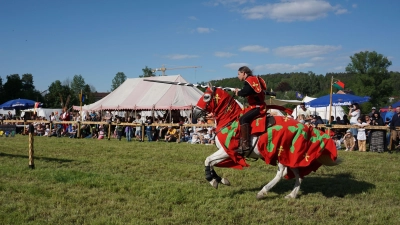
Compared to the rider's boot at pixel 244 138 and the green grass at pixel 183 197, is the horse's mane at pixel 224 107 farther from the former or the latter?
the green grass at pixel 183 197

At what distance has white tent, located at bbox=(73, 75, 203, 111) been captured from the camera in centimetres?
2578

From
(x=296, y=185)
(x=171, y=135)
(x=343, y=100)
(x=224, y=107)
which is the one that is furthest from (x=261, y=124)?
(x=343, y=100)

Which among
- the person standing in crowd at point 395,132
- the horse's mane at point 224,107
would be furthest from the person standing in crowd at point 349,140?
the horse's mane at point 224,107

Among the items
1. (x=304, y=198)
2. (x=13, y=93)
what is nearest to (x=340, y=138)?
(x=304, y=198)

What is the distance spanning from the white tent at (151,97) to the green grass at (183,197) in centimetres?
1488

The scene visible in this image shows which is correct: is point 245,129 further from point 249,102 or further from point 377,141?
point 377,141

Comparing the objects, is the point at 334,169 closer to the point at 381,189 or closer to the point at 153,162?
the point at 381,189

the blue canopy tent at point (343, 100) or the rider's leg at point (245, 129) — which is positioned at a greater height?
the blue canopy tent at point (343, 100)

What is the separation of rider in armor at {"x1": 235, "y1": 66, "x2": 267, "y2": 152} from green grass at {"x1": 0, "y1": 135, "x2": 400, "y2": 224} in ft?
3.55

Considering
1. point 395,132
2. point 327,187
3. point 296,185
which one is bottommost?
point 327,187

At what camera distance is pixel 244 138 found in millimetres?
7109

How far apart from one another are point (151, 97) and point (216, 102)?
2030 cm

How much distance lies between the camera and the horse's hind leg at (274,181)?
7.18 meters

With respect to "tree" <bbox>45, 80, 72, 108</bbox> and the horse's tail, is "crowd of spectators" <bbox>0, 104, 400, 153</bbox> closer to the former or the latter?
the horse's tail
